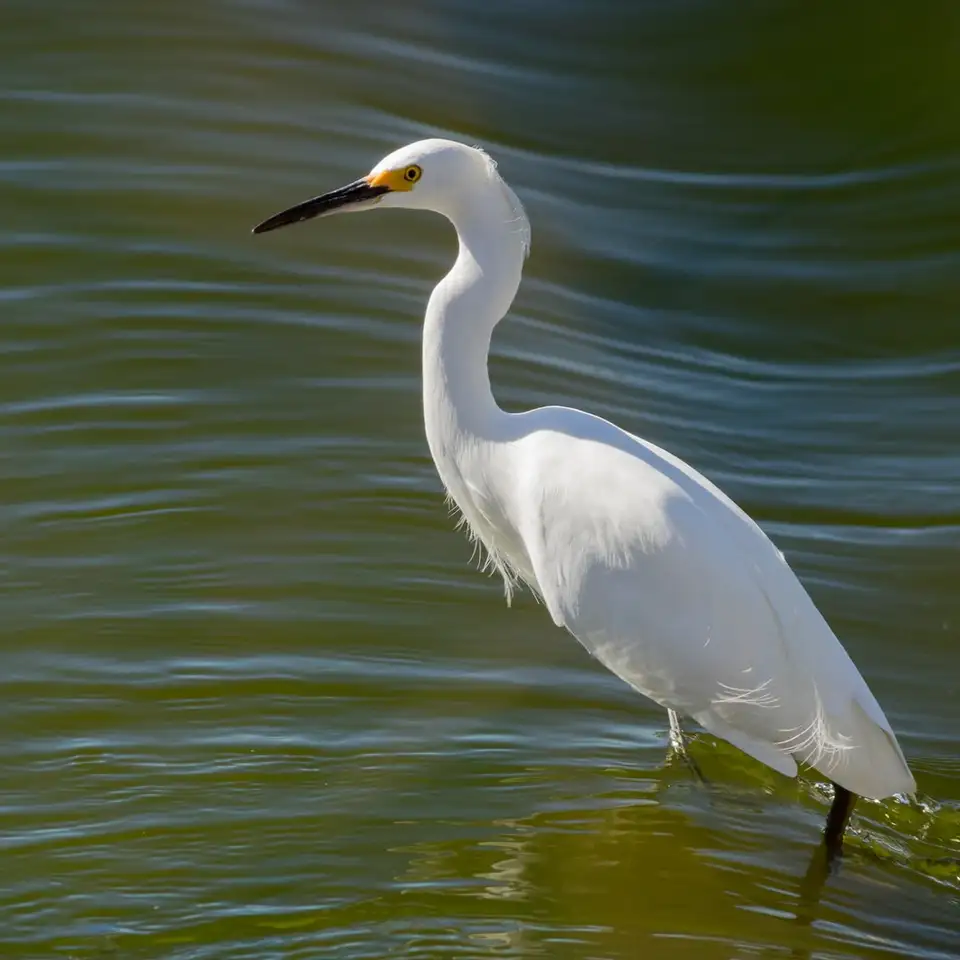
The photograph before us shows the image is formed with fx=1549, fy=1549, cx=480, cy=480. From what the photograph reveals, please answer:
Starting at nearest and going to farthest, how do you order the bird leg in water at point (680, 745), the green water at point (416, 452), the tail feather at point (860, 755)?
the green water at point (416, 452)
the tail feather at point (860, 755)
the bird leg in water at point (680, 745)

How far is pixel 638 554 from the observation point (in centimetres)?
394

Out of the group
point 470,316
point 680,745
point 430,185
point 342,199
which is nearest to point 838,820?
point 680,745

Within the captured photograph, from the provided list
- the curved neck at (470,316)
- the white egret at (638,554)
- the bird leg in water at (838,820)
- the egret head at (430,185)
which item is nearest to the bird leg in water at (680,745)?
the white egret at (638,554)

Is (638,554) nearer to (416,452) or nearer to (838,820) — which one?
(838,820)

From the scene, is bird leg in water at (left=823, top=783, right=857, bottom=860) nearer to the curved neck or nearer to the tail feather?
the tail feather

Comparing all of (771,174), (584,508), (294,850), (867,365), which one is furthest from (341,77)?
(294,850)

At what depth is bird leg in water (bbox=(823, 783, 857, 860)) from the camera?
12.7ft

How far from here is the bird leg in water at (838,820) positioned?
3.88 meters

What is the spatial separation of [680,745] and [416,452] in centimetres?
190

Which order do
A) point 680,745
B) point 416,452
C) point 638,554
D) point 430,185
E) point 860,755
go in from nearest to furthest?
point 860,755 → point 638,554 → point 430,185 → point 680,745 → point 416,452

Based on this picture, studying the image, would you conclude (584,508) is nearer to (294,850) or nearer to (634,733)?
(634,733)

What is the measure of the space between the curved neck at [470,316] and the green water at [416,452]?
31.1 inches

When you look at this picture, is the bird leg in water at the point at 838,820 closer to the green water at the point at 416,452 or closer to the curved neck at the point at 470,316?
the green water at the point at 416,452

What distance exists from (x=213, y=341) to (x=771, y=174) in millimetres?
3683
